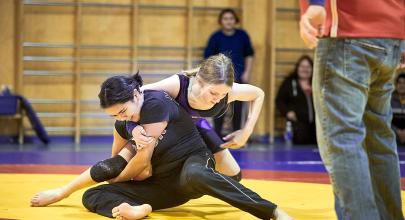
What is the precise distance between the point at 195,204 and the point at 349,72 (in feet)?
6.13

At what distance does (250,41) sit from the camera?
30.9 ft

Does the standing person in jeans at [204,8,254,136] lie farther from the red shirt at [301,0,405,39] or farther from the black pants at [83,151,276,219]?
the red shirt at [301,0,405,39]

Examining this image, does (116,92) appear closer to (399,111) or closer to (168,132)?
(168,132)

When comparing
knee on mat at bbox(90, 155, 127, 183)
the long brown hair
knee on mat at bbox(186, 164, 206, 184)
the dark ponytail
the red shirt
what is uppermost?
the red shirt

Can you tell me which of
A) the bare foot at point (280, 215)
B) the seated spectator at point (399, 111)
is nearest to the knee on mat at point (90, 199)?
the bare foot at point (280, 215)

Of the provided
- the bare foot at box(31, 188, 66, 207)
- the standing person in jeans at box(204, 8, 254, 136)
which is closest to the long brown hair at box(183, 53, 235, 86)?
the bare foot at box(31, 188, 66, 207)

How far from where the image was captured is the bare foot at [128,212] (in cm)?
342

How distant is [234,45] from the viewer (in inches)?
363

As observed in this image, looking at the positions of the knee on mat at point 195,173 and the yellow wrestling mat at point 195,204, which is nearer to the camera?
the knee on mat at point 195,173

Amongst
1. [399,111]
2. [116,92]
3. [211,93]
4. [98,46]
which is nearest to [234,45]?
[98,46]

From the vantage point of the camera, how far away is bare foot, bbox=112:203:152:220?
3420 mm

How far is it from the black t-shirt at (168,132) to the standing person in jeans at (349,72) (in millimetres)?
1250

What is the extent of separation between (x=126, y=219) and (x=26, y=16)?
6.33 metres

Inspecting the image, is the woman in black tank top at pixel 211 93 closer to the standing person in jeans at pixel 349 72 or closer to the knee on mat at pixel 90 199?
the knee on mat at pixel 90 199
